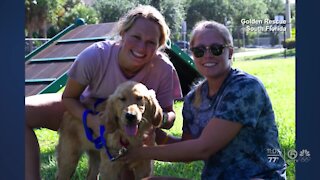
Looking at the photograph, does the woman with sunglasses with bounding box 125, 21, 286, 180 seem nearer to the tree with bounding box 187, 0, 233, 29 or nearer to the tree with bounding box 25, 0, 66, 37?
the tree with bounding box 187, 0, 233, 29

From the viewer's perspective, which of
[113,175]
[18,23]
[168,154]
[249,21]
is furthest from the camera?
[113,175]

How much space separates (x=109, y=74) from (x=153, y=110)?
1.34 ft

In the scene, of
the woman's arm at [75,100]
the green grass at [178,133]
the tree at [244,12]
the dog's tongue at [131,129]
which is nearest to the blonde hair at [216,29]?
the tree at [244,12]

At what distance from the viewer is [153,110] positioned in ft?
→ 9.77

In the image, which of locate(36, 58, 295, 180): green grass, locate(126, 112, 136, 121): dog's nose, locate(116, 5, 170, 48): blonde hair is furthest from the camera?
locate(36, 58, 295, 180): green grass

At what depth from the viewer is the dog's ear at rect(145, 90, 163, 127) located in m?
2.96

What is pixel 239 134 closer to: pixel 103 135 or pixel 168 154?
pixel 168 154

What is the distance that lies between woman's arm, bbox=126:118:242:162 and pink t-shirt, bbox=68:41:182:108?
0.78 m

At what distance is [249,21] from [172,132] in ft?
3.70

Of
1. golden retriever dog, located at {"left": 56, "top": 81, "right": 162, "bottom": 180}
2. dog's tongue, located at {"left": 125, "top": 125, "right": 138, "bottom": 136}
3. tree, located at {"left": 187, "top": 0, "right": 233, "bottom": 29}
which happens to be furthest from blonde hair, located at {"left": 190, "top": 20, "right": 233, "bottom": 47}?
dog's tongue, located at {"left": 125, "top": 125, "right": 138, "bottom": 136}

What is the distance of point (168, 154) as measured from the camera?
250 centimetres

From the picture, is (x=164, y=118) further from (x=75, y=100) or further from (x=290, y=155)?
(x=290, y=155)

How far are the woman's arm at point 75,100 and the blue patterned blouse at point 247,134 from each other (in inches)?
34.9
